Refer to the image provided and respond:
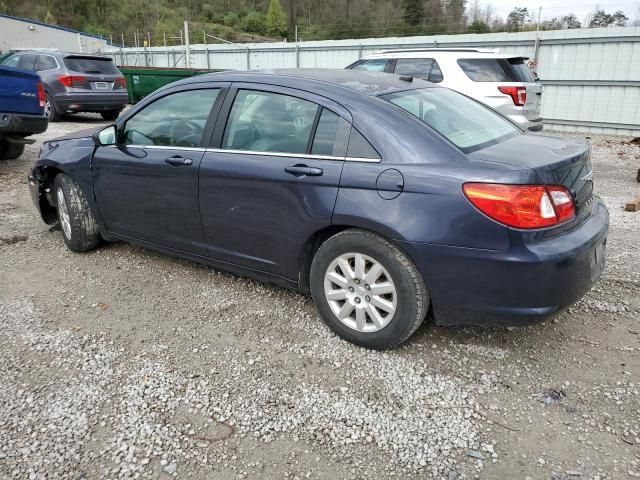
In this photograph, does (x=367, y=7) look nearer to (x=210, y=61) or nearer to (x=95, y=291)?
(x=210, y=61)

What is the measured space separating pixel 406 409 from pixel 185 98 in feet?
8.53

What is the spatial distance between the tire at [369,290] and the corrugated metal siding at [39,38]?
3949 cm

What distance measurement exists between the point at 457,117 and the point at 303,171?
107 cm

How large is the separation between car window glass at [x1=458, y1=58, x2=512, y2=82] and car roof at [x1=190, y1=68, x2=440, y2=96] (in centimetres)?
484

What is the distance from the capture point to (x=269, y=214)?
3227 mm

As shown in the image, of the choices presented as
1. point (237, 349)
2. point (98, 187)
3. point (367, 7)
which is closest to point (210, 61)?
point (98, 187)

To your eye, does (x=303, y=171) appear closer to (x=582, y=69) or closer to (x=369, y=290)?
(x=369, y=290)

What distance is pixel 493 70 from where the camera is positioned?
802 cm

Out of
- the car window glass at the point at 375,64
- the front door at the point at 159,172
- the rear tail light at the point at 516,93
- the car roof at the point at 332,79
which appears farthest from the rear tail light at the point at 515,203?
the car window glass at the point at 375,64

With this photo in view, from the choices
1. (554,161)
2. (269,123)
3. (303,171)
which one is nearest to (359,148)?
(303,171)

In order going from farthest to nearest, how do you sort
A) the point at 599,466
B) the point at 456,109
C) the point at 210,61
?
the point at 210,61 < the point at 456,109 < the point at 599,466

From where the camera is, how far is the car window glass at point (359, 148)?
113 inches

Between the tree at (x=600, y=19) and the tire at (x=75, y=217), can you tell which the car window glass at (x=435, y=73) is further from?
the tree at (x=600, y=19)

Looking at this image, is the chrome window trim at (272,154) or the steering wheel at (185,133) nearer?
the chrome window trim at (272,154)
